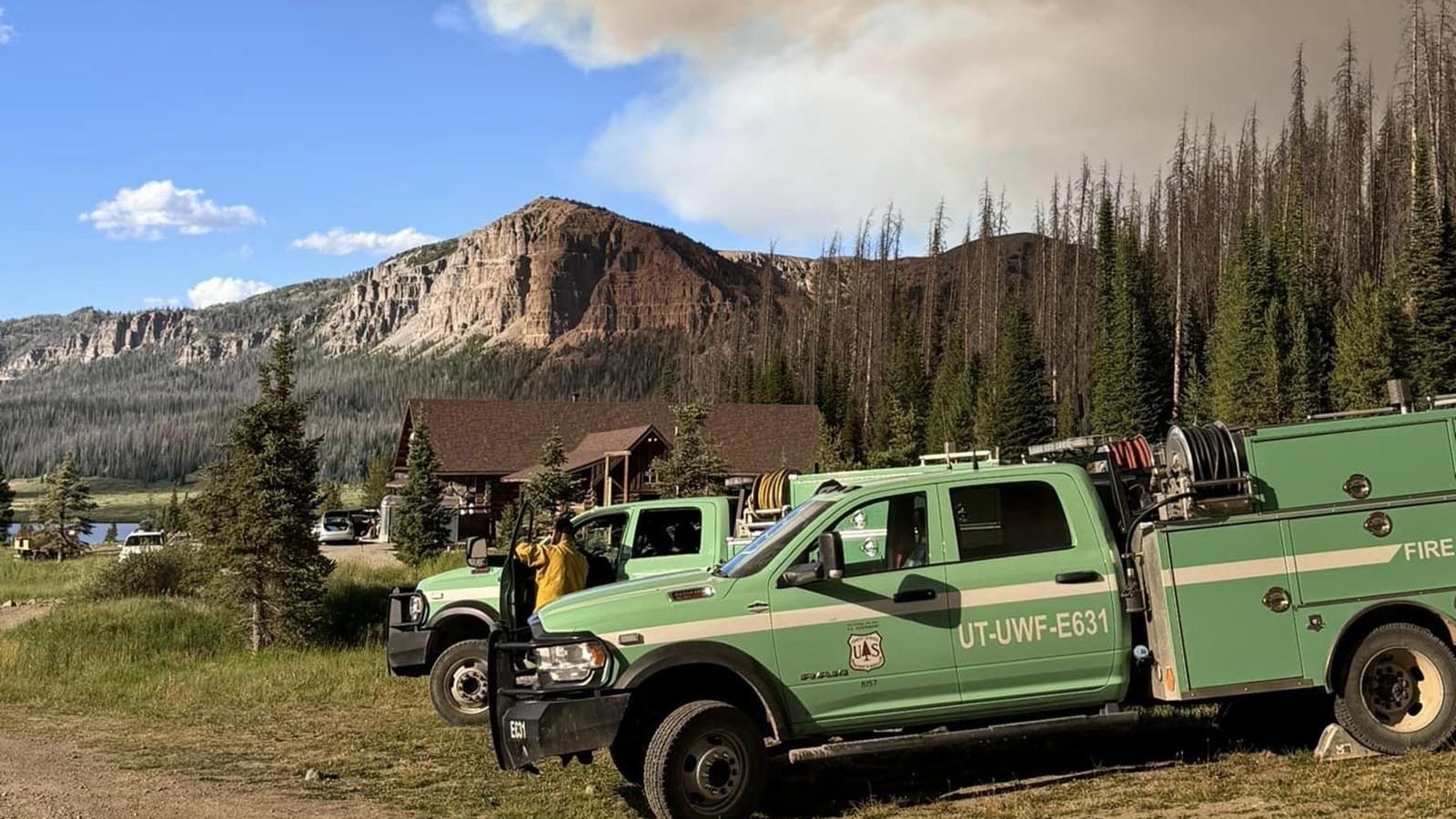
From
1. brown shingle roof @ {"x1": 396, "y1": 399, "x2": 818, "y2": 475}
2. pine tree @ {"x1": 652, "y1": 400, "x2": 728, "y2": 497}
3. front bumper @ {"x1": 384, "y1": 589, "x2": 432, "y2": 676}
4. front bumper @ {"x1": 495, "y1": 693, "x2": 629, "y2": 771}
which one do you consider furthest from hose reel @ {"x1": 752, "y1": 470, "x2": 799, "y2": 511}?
brown shingle roof @ {"x1": 396, "y1": 399, "x2": 818, "y2": 475}

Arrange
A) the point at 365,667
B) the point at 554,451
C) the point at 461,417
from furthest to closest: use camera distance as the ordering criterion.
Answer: the point at 461,417 → the point at 554,451 → the point at 365,667

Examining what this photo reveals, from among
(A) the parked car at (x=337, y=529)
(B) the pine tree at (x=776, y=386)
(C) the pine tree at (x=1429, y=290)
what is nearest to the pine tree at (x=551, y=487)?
(A) the parked car at (x=337, y=529)

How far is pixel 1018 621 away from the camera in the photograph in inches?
321

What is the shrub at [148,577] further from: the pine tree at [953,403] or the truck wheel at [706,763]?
the pine tree at [953,403]

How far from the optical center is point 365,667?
59.9 feet

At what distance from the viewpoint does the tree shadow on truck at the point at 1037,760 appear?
339 inches

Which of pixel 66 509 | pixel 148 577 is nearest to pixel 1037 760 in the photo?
pixel 148 577

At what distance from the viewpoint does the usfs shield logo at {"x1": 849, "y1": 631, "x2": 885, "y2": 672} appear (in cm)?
802

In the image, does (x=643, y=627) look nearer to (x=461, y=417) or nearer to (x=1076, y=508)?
(x=1076, y=508)

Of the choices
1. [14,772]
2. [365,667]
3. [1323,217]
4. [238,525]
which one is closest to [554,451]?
[238,525]

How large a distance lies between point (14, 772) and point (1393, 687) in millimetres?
10640

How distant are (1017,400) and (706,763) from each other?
68.6m

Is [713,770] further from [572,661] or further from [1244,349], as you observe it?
[1244,349]

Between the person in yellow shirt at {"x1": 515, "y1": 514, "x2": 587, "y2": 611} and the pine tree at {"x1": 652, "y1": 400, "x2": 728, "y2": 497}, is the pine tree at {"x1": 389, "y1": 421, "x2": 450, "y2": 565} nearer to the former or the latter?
the pine tree at {"x1": 652, "y1": 400, "x2": 728, "y2": 497}
